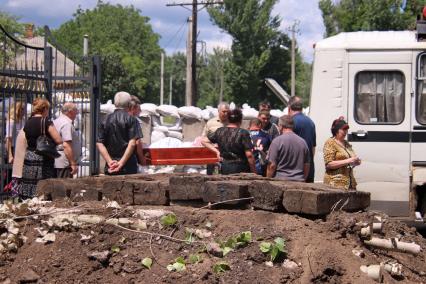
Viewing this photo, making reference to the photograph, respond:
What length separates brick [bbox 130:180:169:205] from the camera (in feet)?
19.5

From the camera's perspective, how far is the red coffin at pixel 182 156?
1088 centimetres

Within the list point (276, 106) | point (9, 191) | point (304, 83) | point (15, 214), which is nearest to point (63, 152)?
point (9, 191)

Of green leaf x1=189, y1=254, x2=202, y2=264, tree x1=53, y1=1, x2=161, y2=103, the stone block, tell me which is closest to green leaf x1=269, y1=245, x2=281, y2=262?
green leaf x1=189, y1=254, x2=202, y2=264

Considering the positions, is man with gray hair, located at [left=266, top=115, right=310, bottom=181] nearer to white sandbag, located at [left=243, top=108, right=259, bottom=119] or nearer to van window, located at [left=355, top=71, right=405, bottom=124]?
van window, located at [left=355, top=71, right=405, bottom=124]

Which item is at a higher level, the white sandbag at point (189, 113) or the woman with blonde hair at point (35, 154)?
the white sandbag at point (189, 113)

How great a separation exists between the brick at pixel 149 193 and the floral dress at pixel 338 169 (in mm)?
3248

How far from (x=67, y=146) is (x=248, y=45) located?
162 feet

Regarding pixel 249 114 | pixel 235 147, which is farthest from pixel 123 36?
pixel 235 147

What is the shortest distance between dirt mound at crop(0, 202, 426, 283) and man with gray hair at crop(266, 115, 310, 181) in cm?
212

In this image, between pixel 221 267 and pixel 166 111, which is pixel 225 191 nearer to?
pixel 221 267

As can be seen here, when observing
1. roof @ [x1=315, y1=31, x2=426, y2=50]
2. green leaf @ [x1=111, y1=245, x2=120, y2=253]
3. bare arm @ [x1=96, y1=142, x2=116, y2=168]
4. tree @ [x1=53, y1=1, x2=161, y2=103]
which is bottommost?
green leaf @ [x1=111, y1=245, x2=120, y2=253]

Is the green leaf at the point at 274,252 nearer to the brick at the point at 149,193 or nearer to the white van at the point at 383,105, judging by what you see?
the brick at the point at 149,193

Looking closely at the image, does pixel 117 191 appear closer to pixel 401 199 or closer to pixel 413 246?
pixel 413 246

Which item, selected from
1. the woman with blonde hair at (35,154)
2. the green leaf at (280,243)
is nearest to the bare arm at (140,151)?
the woman with blonde hair at (35,154)
